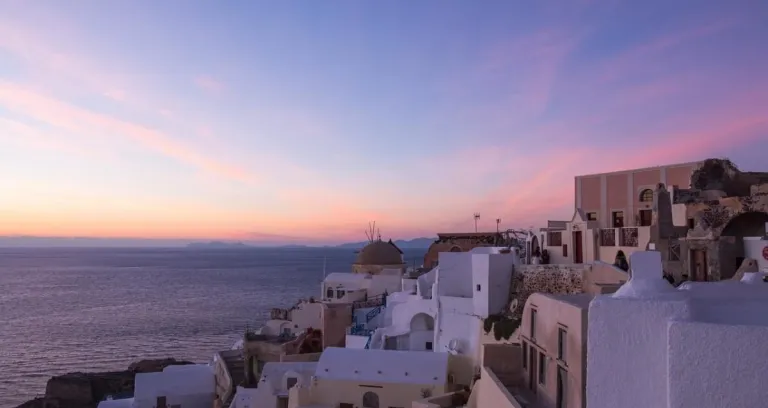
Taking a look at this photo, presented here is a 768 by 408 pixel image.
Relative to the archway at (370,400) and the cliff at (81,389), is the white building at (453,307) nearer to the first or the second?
the archway at (370,400)

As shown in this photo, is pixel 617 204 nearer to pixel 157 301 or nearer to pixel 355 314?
pixel 355 314

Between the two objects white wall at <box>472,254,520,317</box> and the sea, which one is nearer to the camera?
white wall at <box>472,254,520,317</box>

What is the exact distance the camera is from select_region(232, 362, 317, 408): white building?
20.1 m

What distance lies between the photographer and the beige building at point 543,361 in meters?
7.91

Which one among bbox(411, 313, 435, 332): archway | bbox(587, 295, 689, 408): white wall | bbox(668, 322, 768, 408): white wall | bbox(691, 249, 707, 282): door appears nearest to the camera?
bbox(668, 322, 768, 408): white wall

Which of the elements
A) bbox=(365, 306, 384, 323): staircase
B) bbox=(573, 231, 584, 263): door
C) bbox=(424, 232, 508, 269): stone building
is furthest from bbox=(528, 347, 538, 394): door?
bbox=(424, 232, 508, 269): stone building

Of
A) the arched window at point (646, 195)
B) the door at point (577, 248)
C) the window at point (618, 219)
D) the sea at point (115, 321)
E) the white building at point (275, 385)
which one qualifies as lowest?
the sea at point (115, 321)

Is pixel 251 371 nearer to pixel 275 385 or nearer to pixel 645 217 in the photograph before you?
pixel 275 385

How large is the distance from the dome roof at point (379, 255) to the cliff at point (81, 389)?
1641cm

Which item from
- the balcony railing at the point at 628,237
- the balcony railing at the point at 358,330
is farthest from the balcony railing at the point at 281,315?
the balcony railing at the point at 628,237

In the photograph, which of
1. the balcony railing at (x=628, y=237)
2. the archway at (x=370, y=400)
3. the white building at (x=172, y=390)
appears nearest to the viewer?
the archway at (x=370, y=400)

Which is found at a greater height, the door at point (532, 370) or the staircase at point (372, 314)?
the door at point (532, 370)

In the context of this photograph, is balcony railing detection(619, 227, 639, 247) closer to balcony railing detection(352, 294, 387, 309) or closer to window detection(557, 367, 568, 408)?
window detection(557, 367, 568, 408)

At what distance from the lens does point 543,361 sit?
9961mm
